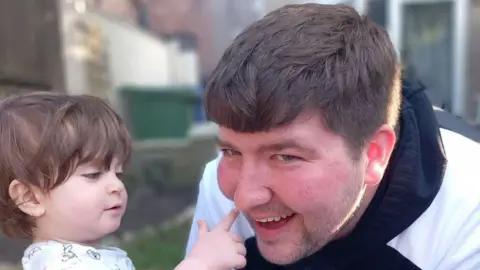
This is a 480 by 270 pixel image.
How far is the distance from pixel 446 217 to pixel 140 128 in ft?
32.9

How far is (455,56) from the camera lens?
8.02 meters

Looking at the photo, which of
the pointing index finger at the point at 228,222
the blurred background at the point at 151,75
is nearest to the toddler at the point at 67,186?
the pointing index finger at the point at 228,222

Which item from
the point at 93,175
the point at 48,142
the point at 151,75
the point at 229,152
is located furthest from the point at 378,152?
the point at 151,75

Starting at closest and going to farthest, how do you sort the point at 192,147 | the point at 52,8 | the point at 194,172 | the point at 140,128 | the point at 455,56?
1. the point at 52,8
2. the point at 455,56
3. the point at 194,172
4. the point at 192,147
5. the point at 140,128

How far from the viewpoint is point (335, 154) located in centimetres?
198

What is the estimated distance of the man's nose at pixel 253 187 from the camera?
196 cm

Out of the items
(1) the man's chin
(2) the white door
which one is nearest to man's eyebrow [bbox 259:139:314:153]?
(1) the man's chin

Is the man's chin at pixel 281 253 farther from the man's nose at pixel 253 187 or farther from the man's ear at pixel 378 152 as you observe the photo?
the man's ear at pixel 378 152

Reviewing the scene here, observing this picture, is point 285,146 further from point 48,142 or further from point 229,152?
point 48,142

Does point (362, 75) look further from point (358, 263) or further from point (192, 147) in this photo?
point (192, 147)

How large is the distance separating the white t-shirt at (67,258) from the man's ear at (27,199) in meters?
0.09

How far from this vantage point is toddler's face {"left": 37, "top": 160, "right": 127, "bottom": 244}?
2.11m

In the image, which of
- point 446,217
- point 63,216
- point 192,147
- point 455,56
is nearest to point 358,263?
point 446,217

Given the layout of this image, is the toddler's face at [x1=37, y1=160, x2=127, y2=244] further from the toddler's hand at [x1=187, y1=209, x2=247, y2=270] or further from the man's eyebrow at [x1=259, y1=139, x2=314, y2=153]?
the man's eyebrow at [x1=259, y1=139, x2=314, y2=153]
